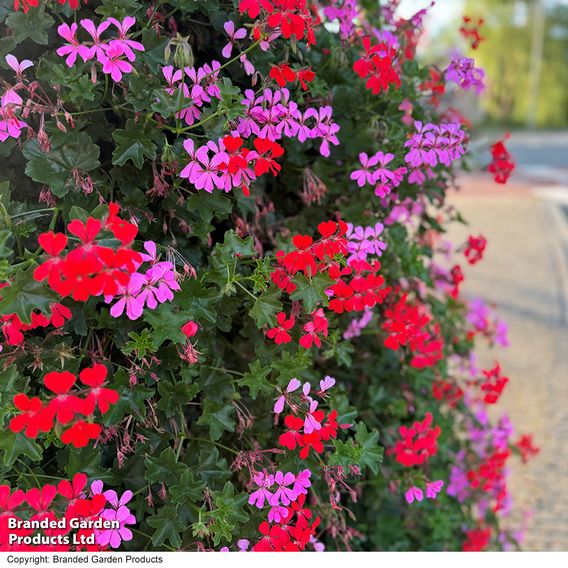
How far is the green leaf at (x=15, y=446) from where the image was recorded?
1.19 meters

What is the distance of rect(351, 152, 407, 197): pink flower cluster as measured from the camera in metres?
1.62

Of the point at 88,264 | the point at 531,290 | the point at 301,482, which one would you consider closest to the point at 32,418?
the point at 88,264

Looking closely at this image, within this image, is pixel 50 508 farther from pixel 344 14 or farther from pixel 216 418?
pixel 344 14

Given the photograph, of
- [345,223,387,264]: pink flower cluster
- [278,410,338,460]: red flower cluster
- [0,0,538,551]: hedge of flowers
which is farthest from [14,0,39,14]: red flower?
[278,410,338,460]: red flower cluster

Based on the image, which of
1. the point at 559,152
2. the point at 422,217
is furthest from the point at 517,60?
the point at 422,217

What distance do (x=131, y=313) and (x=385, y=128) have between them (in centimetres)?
88

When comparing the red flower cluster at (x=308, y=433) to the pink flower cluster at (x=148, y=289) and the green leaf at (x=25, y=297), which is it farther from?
the green leaf at (x=25, y=297)

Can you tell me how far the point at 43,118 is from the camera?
50.8 inches

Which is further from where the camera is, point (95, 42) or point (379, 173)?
point (379, 173)

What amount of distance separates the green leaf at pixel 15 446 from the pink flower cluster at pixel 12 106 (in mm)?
528

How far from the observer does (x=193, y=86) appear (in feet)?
4.42

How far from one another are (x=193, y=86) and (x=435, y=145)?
1.92ft

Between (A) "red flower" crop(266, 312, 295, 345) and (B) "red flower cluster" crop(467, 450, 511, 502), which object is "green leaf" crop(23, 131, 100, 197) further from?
(B) "red flower cluster" crop(467, 450, 511, 502)

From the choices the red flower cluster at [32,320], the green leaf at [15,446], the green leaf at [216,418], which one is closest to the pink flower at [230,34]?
the red flower cluster at [32,320]
